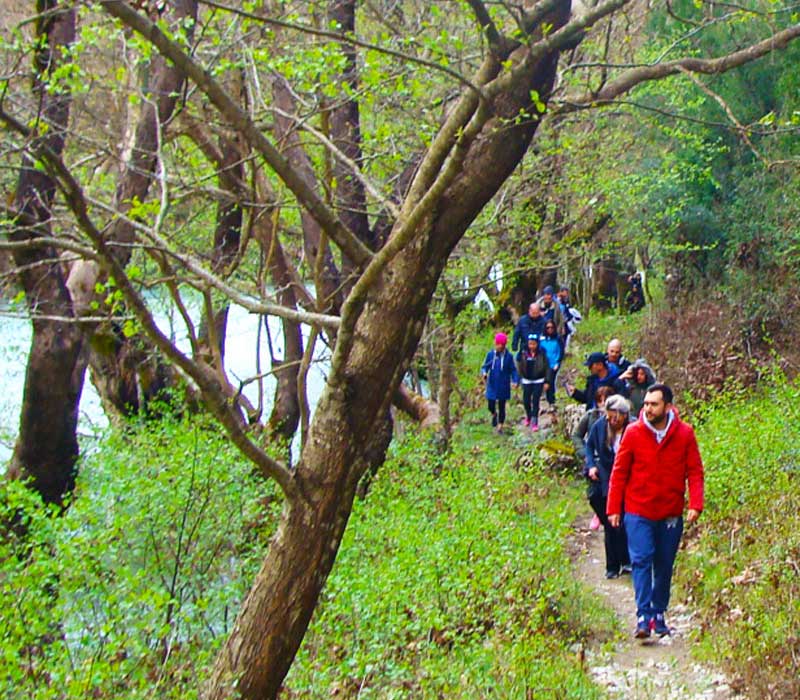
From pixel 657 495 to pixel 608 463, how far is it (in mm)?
1653

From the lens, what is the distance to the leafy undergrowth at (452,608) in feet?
19.6

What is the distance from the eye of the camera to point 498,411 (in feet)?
55.8

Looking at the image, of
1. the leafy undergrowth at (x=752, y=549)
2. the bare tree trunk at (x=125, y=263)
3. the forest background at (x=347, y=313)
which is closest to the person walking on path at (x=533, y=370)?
the forest background at (x=347, y=313)

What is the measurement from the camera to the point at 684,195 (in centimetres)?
1847

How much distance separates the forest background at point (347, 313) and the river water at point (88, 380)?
133 cm

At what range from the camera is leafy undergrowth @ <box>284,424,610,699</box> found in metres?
5.97

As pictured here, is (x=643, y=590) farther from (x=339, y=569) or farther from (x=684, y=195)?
(x=684, y=195)

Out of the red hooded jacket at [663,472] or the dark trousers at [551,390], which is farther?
the dark trousers at [551,390]

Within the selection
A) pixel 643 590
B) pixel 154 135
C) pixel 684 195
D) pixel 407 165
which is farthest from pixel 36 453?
pixel 684 195

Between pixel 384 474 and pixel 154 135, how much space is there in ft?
17.5

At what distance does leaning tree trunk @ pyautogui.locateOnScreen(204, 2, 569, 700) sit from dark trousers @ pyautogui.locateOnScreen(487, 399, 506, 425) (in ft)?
38.2

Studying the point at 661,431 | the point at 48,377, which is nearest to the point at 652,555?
the point at 661,431

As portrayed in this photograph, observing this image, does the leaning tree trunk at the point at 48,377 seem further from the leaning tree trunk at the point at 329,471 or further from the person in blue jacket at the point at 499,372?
the person in blue jacket at the point at 499,372

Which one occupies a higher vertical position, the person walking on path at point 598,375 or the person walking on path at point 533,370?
the person walking on path at point 533,370
